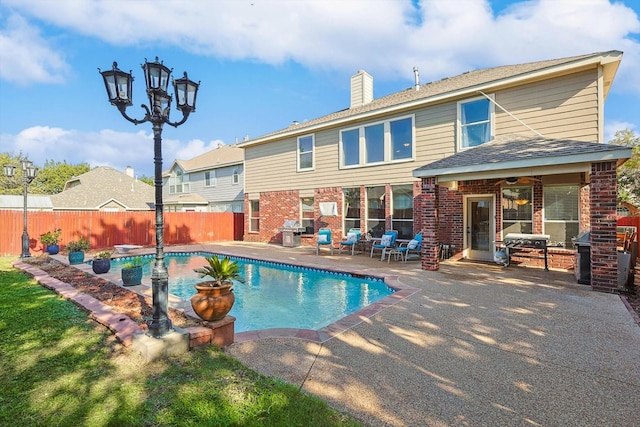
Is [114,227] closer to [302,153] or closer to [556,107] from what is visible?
[302,153]

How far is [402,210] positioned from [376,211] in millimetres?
1084

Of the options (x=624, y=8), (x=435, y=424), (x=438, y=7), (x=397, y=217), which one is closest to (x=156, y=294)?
(x=435, y=424)

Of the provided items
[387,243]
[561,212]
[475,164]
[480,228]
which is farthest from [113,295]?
[561,212]

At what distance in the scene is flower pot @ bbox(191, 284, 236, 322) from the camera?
12.2 feet

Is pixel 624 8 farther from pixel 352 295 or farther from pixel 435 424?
pixel 435 424

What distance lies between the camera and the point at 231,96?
18.9m

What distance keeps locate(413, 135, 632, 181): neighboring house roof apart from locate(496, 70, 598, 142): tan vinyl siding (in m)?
0.74

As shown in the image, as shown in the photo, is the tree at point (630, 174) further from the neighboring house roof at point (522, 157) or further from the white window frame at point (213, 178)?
the white window frame at point (213, 178)

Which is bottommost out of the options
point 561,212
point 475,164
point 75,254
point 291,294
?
point 291,294

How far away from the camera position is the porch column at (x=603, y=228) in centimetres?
596

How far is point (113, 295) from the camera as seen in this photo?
5871mm

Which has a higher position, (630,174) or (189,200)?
(630,174)

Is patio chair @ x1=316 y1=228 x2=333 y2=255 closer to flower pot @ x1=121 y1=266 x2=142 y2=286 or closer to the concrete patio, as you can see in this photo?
flower pot @ x1=121 y1=266 x2=142 y2=286

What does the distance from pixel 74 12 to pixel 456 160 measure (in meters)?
11.4
